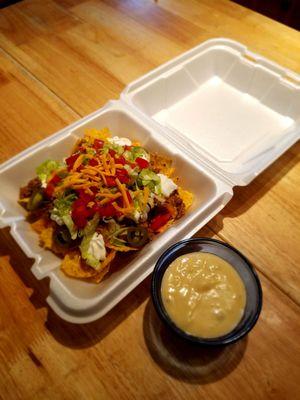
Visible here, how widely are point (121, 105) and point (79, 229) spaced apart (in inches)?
25.4

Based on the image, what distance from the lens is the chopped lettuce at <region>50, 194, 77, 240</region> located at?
1.02 m

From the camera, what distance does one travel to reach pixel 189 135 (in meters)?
1.54

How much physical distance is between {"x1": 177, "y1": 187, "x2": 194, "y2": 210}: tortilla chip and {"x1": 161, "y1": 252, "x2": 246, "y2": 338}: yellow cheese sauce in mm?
289

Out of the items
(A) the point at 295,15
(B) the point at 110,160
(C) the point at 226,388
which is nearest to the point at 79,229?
(B) the point at 110,160

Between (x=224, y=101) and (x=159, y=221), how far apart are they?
0.87 meters

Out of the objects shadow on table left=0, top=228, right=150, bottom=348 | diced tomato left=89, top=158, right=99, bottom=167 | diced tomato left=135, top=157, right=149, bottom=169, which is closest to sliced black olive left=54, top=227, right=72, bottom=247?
shadow on table left=0, top=228, right=150, bottom=348

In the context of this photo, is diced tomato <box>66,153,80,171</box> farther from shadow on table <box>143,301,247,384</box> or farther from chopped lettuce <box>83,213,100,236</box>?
shadow on table <box>143,301,247,384</box>

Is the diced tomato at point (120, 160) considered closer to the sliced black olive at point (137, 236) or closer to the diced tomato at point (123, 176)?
the diced tomato at point (123, 176)

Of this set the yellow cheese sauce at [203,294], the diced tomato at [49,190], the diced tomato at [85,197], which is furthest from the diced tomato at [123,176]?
the yellow cheese sauce at [203,294]

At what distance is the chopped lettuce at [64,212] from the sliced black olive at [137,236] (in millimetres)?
167

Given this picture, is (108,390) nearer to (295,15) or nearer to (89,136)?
(89,136)

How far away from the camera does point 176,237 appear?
1.05 m

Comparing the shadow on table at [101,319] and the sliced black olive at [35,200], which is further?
the sliced black olive at [35,200]

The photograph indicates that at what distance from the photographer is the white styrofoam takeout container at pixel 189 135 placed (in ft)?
3.18
